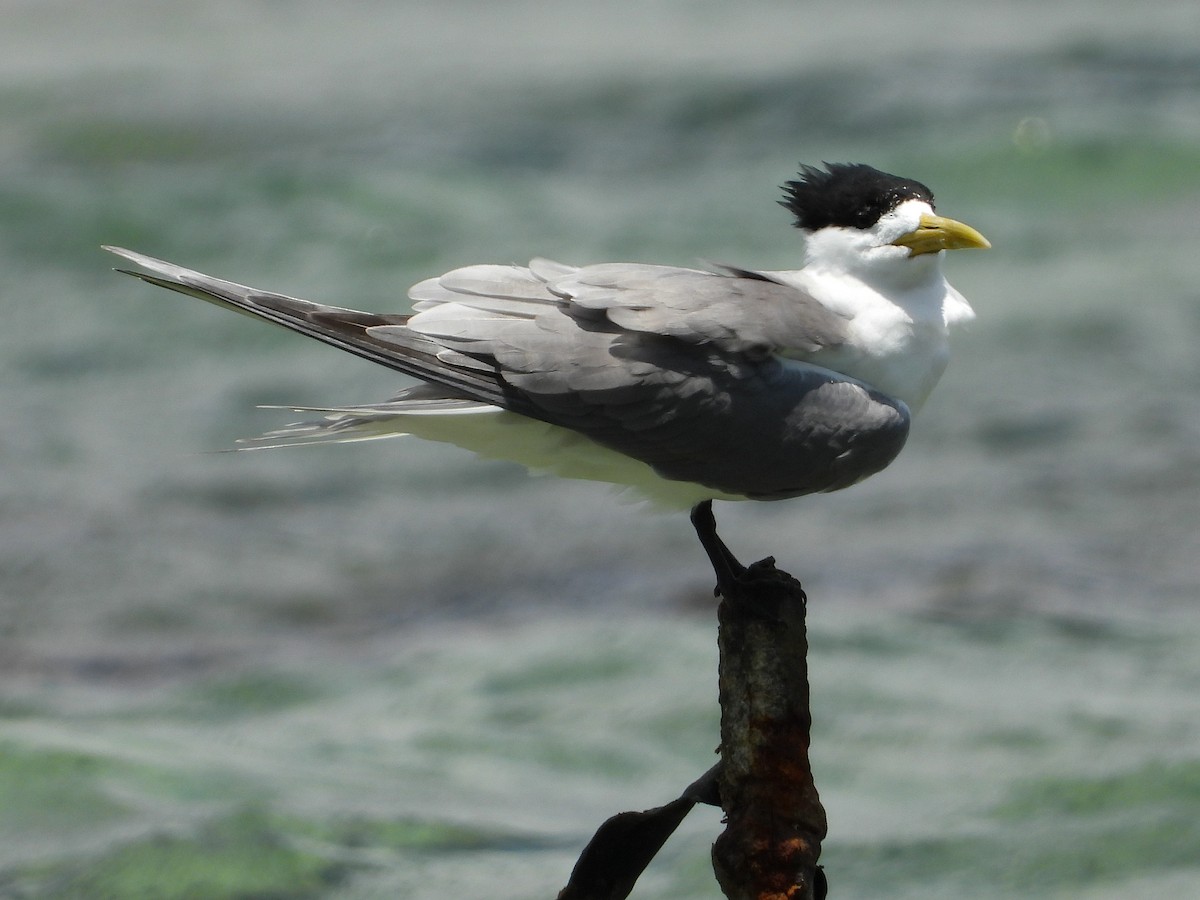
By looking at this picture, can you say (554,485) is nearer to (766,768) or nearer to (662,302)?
(662,302)

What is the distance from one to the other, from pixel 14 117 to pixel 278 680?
908 cm

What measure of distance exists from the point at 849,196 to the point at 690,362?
643 millimetres

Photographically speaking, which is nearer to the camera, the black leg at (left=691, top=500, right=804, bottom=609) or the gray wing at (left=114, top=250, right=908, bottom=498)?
the black leg at (left=691, top=500, right=804, bottom=609)

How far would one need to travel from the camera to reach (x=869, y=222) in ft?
15.3

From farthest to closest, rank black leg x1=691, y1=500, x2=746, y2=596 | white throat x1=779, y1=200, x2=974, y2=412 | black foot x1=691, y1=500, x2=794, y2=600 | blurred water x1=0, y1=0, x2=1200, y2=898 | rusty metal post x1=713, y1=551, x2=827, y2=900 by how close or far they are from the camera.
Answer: blurred water x1=0, y1=0, x2=1200, y2=898, white throat x1=779, y1=200, x2=974, y2=412, black leg x1=691, y1=500, x2=746, y2=596, black foot x1=691, y1=500, x2=794, y2=600, rusty metal post x1=713, y1=551, x2=827, y2=900

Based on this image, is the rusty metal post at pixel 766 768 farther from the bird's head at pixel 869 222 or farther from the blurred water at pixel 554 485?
the blurred water at pixel 554 485

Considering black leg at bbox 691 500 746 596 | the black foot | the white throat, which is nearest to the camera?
the black foot

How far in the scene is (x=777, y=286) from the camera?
460 centimetres

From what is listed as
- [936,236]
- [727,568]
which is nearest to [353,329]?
[727,568]

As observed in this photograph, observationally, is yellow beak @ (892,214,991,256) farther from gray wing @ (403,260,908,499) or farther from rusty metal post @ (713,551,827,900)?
rusty metal post @ (713,551,827,900)

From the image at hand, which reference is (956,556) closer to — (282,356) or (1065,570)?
(1065,570)

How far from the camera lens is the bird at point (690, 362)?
433cm

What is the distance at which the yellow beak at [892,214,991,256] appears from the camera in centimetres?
459

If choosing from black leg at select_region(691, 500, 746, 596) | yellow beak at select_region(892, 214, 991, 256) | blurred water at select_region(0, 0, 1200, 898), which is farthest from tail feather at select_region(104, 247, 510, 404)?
blurred water at select_region(0, 0, 1200, 898)
